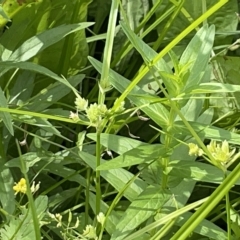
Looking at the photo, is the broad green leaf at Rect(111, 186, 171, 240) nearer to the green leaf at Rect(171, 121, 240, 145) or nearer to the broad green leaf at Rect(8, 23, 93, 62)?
the green leaf at Rect(171, 121, 240, 145)

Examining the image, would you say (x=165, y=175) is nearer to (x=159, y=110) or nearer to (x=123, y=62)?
(x=159, y=110)

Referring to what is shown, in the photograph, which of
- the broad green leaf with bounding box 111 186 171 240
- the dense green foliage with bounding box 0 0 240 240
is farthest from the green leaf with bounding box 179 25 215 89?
the broad green leaf with bounding box 111 186 171 240

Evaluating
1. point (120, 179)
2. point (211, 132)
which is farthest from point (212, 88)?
point (120, 179)

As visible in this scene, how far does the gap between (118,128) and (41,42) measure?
150 millimetres

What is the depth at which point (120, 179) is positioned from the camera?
59 cm

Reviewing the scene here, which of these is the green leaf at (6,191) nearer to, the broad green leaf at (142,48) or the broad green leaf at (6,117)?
the broad green leaf at (6,117)

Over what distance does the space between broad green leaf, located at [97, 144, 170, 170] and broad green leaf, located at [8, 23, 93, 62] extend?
8.3 inches

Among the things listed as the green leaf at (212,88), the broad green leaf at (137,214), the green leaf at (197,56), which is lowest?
the broad green leaf at (137,214)

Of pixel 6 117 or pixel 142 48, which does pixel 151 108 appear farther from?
pixel 6 117

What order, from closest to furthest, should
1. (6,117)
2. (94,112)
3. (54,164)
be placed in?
(94,112) < (6,117) < (54,164)

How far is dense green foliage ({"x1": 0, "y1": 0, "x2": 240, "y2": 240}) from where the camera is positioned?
1.67 feet

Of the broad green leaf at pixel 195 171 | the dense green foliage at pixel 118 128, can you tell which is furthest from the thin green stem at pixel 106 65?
the broad green leaf at pixel 195 171

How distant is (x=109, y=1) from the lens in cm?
90

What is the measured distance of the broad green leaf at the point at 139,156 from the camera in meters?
0.51
